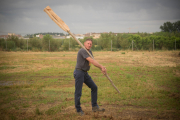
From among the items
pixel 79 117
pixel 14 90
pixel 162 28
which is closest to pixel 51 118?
pixel 79 117

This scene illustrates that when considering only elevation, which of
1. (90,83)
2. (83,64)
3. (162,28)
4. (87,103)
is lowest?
(87,103)

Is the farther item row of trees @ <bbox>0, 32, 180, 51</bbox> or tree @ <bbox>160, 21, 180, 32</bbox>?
tree @ <bbox>160, 21, 180, 32</bbox>

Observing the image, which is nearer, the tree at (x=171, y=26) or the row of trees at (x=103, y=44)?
the row of trees at (x=103, y=44)

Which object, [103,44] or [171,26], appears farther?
[171,26]

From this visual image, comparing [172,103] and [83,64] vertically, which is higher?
[83,64]

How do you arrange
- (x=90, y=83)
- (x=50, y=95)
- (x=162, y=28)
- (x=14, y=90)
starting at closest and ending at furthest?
(x=90, y=83)
(x=50, y=95)
(x=14, y=90)
(x=162, y=28)

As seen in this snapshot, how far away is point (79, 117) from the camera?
4.86 meters

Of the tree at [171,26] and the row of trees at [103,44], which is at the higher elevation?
the tree at [171,26]

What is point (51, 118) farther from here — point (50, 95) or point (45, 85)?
point (45, 85)

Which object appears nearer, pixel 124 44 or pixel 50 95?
pixel 50 95

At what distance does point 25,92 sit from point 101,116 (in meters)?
4.29

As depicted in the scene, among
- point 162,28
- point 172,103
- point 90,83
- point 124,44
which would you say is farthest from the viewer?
point 162,28

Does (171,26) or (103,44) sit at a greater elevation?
(171,26)

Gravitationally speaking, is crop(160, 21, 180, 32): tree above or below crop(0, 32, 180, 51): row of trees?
above
